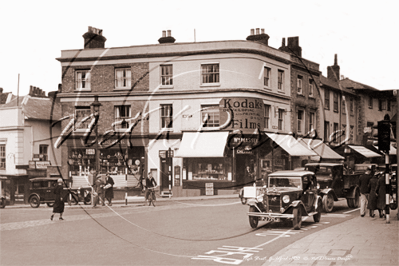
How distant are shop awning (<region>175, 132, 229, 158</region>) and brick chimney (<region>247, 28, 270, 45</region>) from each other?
4.83 ft

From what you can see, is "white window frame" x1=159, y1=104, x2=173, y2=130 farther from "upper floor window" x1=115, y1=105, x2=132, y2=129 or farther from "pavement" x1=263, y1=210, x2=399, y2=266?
"pavement" x1=263, y1=210, x2=399, y2=266

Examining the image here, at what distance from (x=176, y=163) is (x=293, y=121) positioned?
7.01 ft

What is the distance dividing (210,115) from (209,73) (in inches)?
30.0

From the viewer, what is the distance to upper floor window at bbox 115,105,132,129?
558cm

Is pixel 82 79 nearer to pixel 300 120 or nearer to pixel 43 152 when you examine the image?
pixel 43 152

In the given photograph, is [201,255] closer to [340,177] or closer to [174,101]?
[174,101]

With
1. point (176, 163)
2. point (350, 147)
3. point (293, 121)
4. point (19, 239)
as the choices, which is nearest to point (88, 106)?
point (176, 163)

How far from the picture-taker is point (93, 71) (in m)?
5.93

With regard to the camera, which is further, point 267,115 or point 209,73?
point 209,73

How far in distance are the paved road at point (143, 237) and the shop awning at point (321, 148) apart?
5.17 ft

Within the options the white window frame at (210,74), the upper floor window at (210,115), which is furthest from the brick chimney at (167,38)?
the upper floor window at (210,115)

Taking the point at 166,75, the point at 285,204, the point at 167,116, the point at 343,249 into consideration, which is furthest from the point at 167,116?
the point at 285,204

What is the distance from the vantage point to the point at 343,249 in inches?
315

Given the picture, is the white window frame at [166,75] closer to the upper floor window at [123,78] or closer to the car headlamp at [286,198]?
the upper floor window at [123,78]
